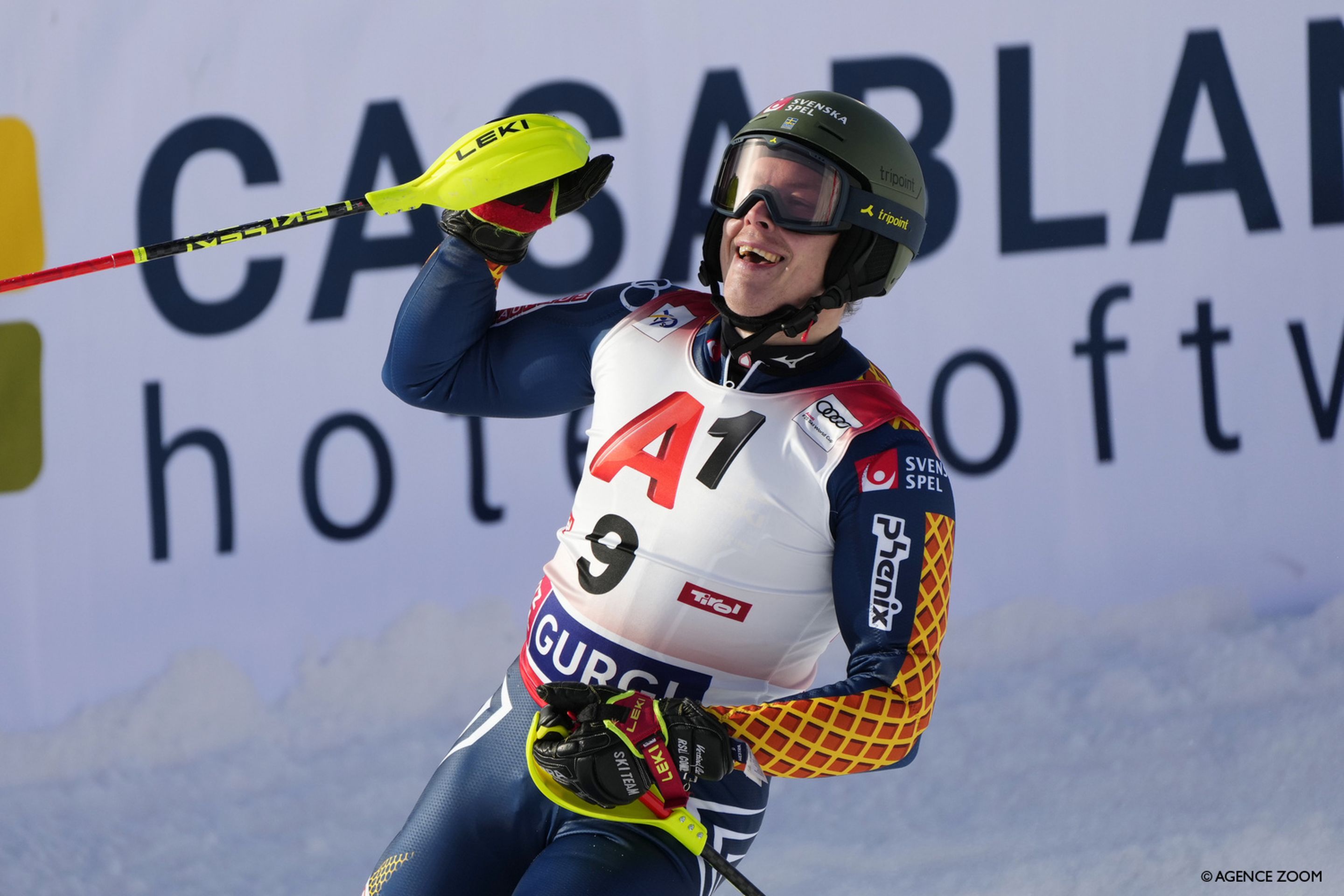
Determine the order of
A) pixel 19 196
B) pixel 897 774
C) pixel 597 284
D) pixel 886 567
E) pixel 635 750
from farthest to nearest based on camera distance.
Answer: pixel 597 284 → pixel 897 774 → pixel 19 196 → pixel 886 567 → pixel 635 750

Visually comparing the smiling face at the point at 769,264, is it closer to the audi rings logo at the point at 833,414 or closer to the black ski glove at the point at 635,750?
the audi rings logo at the point at 833,414

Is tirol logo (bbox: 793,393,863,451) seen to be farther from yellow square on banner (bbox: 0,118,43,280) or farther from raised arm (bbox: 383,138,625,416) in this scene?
yellow square on banner (bbox: 0,118,43,280)

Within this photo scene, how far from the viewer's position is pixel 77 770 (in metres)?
3.48

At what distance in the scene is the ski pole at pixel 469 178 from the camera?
77.6 inches

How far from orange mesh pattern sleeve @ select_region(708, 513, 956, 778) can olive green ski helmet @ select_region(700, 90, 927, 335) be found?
1.61 feet

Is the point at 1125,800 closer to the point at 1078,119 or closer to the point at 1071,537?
the point at 1071,537

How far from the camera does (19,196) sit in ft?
11.2

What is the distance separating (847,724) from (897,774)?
189cm

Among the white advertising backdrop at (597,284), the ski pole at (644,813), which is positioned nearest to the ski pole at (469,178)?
the ski pole at (644,813)

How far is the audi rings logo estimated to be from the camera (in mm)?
1964

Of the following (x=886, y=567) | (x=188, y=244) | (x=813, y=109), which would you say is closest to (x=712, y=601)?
(x=886, y=567)

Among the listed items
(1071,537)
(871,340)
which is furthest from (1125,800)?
(871,340)

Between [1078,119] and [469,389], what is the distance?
93.3 inches

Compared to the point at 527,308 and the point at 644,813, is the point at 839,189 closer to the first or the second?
the point at 527,308
